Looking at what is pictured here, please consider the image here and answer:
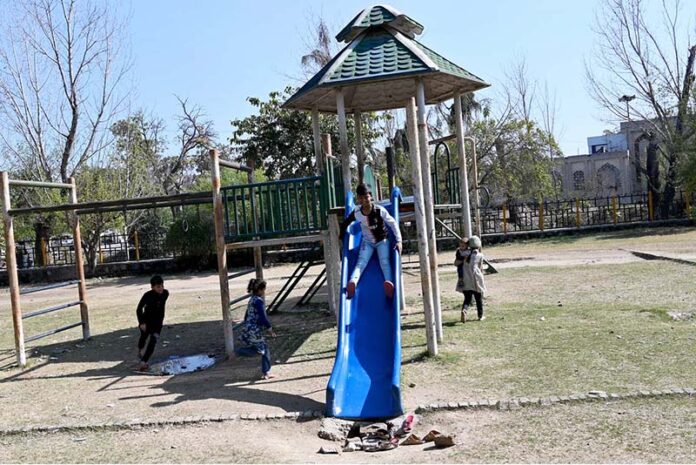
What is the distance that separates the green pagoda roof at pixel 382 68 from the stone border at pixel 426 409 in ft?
15.1

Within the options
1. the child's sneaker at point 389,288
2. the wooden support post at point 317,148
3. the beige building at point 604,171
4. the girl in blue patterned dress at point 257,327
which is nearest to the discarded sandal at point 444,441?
the child's sneaker at point 389,288

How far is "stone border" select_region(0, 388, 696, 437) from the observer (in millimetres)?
5605

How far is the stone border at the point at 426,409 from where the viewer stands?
18.4ft

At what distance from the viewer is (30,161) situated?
92.5 feet

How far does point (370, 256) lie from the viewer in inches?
320

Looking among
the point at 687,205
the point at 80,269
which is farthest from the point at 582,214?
the point at 80,269

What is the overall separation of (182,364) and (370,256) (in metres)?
3.16

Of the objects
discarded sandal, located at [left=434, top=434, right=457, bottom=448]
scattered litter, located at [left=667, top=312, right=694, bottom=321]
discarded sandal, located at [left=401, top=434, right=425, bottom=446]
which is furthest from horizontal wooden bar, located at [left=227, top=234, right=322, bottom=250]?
scattered litter, located at [left=667, top=312, right=694, bottom=321]

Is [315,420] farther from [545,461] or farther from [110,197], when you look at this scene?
[110,197]

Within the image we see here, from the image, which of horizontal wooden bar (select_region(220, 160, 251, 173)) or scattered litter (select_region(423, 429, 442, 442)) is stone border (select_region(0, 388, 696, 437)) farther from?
horizontal wooden bar (select_region(220, 160, 251, 173))

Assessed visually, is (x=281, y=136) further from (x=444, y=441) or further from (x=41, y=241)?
(x=444, y=441)

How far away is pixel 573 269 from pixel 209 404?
11753 mm

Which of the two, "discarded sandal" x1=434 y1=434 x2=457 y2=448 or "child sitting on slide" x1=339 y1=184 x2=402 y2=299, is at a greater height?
"child sitting on slide" x1=339 y1=184 x2=402 y2=299

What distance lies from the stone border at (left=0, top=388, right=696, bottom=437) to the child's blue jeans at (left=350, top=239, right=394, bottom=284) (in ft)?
6.91
